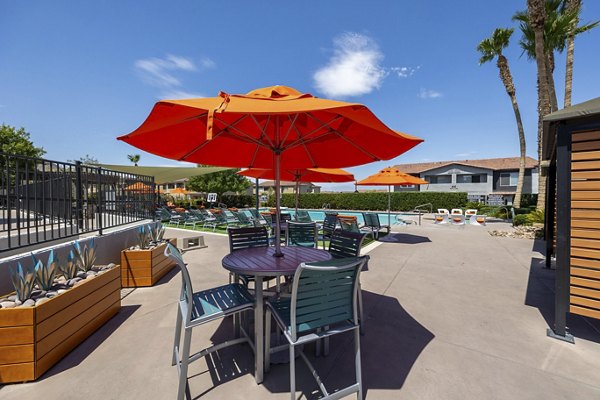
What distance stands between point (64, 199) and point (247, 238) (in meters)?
3.06

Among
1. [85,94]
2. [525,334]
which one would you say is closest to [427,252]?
[525,334]

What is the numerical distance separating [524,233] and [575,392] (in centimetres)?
1018

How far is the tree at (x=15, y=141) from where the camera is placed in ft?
77.2

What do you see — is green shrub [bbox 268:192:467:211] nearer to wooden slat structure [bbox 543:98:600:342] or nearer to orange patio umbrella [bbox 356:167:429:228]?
orange patio umbrella [bbox 356:167:429:228]

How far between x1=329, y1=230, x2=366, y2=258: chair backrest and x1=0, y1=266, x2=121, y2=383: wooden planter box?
9.69 feet

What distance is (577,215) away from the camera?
9.23ft

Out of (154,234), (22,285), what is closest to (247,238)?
(22,285)

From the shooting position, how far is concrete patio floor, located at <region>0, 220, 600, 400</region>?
2004 millimetres

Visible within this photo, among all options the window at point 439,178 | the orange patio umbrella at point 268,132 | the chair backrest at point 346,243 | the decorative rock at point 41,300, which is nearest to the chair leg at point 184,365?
the orange patio umbrella at point 268,132

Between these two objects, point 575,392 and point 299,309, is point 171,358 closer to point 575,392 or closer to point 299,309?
point 299,309

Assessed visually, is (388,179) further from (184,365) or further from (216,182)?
(216,182)

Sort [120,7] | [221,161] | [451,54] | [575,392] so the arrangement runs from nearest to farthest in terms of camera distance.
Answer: [575,392] < [221,161] < [120,7] < [451,54]

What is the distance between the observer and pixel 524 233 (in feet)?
32.0

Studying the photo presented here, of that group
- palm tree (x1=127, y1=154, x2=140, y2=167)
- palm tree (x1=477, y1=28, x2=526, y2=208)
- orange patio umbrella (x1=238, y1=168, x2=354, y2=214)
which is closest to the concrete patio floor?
orange patio umbrella (x1=238, y1=168, x2=354, y2=214)
